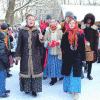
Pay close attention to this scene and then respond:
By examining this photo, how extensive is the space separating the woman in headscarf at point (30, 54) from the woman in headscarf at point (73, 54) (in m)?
0.61

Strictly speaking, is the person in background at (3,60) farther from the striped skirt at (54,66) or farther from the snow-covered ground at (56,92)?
the striped skirt at (54,66)

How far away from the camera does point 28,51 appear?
3.38 metres

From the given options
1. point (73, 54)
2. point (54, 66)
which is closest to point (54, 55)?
point (54, 66)

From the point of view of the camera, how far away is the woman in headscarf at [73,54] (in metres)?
3.27

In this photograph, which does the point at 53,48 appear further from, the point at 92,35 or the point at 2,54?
the point at 2,54

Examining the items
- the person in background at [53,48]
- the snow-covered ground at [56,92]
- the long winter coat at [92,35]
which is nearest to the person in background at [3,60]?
the snow-covered ground at [56,92]

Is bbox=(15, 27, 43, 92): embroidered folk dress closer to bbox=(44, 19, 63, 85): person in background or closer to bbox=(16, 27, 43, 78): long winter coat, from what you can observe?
bbox=(16, 27, 43, 78): long winter coat

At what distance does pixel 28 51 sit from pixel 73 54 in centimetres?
100

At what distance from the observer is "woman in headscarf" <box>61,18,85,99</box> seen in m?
3.27

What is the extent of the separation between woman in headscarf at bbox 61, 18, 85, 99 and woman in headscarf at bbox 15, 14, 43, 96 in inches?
24.2

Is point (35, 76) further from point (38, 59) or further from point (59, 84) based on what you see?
point (59, 84)

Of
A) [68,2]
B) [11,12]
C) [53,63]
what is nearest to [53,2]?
[68,2]

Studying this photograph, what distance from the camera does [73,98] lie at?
11.0 feet

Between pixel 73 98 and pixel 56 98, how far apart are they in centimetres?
38
